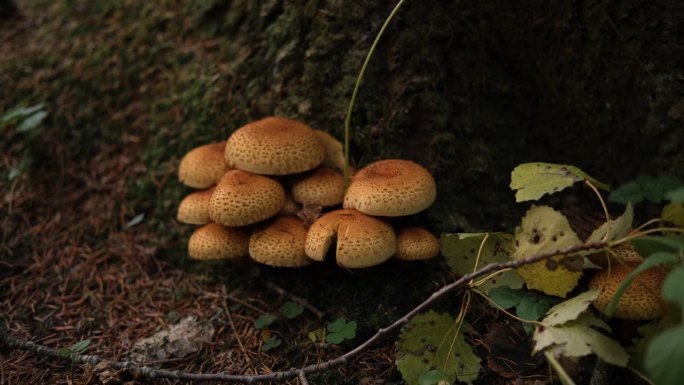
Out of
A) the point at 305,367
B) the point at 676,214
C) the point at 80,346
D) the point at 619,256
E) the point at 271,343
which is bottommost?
the point at 271,343

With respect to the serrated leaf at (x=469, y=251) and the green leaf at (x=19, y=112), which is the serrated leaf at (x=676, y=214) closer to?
the serrated leaf at (x=469, y=251)

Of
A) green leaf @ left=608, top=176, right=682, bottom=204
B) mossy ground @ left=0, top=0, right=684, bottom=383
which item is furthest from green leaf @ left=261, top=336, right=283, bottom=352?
green leaf @ left=608, top=176, right=682, bottom=204

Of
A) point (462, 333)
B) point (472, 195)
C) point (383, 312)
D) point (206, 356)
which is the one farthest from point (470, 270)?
point (206, 356)

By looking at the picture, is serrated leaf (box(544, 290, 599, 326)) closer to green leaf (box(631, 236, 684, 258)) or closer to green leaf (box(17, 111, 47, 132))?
green leaf (box(631, 236, 684, 258))

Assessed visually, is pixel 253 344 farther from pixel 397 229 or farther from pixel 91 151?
pixel 91 151

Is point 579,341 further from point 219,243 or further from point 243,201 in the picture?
point 219,243

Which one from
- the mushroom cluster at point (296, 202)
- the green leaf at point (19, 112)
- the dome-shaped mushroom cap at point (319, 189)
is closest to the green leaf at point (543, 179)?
the mushroom cluster at point (296, 202)

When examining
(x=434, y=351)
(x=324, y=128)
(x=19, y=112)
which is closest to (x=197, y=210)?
(x=324, y=128)
